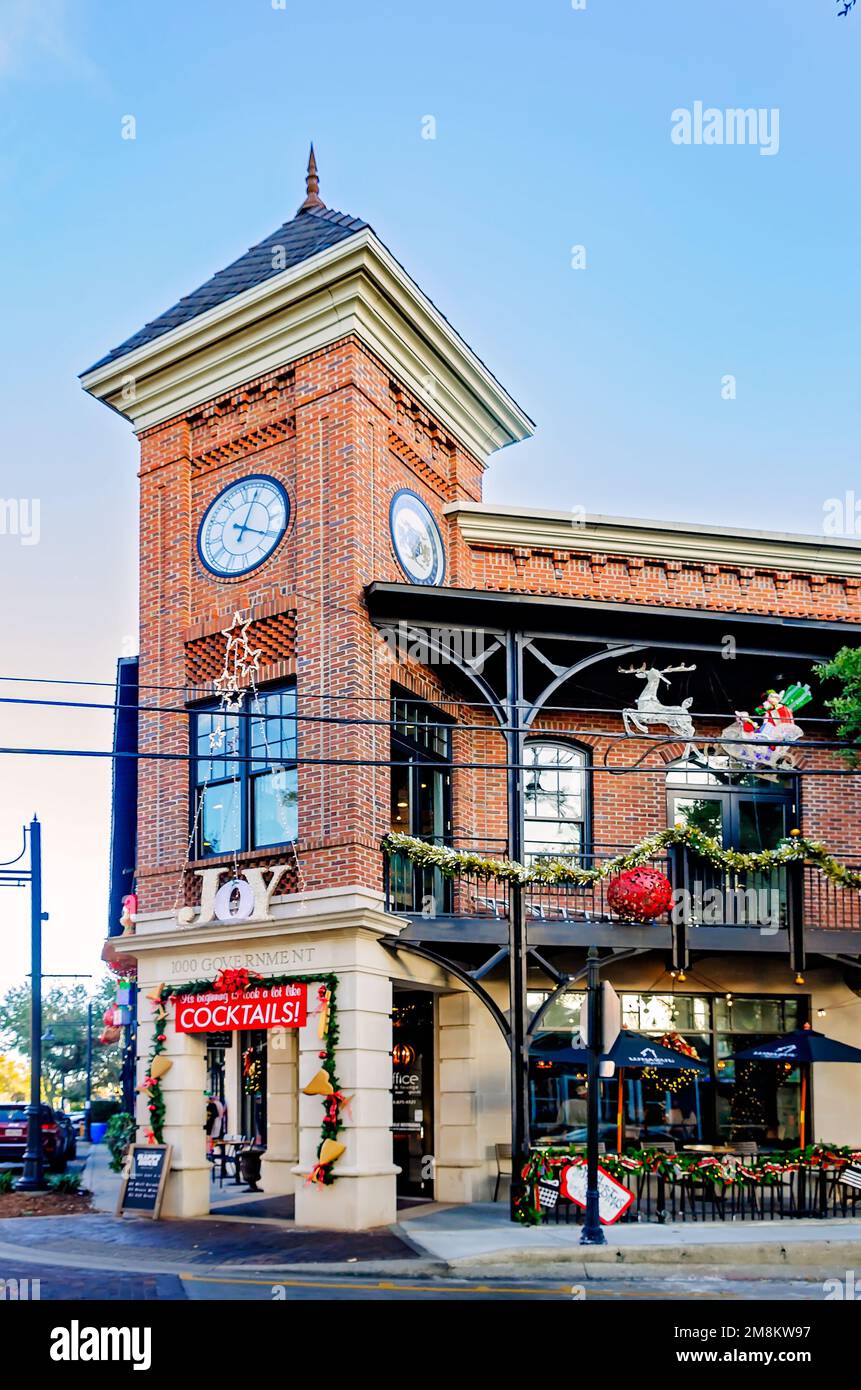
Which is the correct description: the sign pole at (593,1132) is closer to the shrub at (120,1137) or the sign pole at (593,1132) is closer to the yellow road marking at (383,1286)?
the yellow road marking at (383,1286)

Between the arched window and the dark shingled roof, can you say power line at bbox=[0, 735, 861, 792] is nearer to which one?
the arched window

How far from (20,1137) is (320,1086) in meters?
12.4

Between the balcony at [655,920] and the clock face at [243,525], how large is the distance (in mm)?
4869

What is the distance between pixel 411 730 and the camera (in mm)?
20938

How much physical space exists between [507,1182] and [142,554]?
10712mm

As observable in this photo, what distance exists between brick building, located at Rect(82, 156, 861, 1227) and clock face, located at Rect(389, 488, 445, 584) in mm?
64

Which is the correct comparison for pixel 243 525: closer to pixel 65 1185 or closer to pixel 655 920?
pixel 655 920

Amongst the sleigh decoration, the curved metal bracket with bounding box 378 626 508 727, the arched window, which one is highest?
the curved metal bracket with bounding box 378 626 508 727

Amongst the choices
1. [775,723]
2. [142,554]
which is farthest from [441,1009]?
[142,554]

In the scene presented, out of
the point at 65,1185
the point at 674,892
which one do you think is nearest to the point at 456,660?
the point at 674,892

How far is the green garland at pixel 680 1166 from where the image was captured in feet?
56.1

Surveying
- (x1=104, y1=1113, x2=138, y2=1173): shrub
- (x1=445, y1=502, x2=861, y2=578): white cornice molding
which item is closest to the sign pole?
(x1=104, y1=1113, x2=138, y2=1173): shrub

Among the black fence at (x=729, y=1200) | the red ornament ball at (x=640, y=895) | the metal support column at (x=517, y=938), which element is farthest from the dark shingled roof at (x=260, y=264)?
the black fence at (x=729, y=1200)

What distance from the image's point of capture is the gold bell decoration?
17750 millimetres
